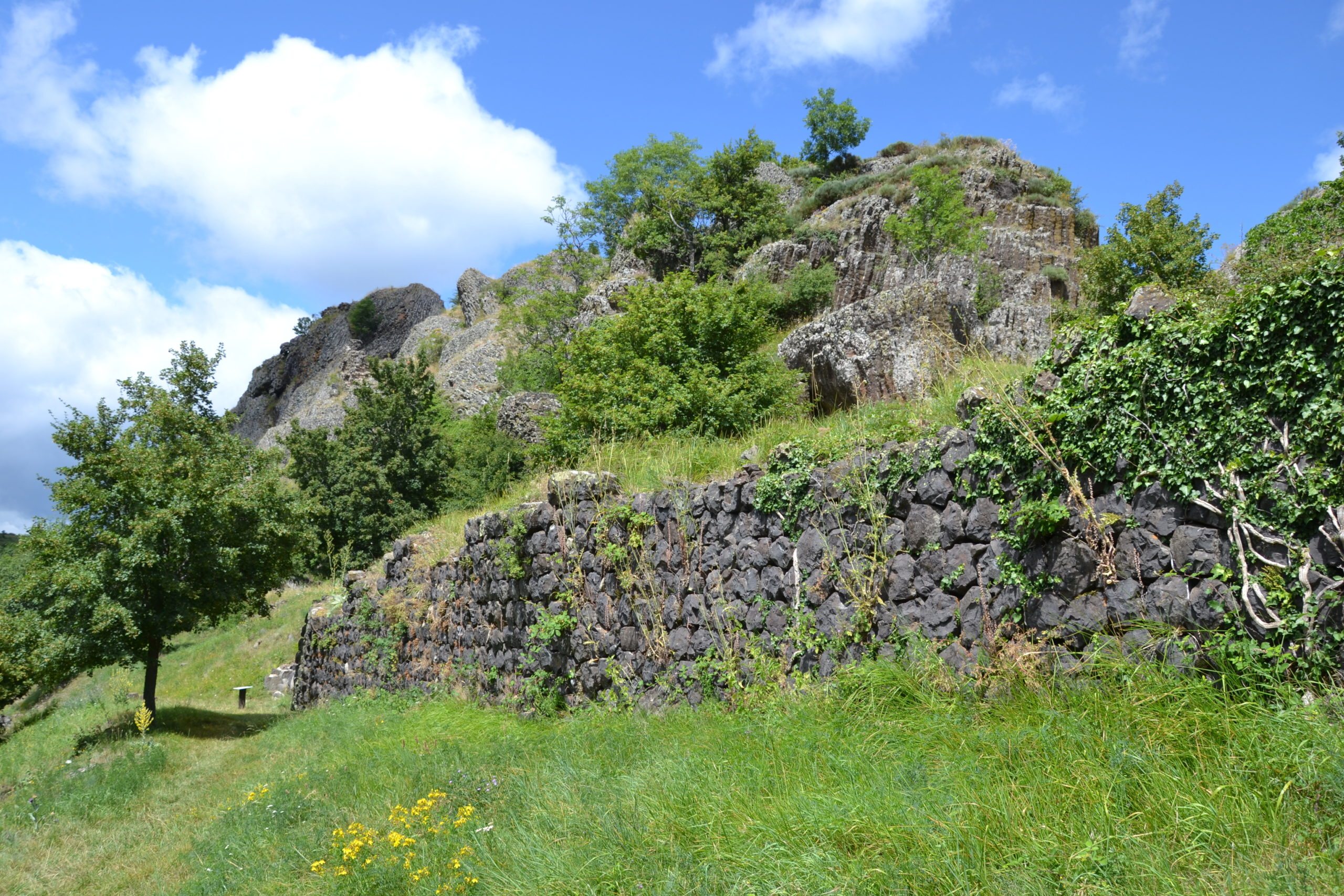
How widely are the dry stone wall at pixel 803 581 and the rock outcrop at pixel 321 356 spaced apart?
51.4 meters

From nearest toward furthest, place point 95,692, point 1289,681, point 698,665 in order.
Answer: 1. point 1289,681
2. point 698,665
3. point 95,692

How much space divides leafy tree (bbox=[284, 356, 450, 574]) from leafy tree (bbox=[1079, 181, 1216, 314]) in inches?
818

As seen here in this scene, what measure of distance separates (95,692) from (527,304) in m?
25.0

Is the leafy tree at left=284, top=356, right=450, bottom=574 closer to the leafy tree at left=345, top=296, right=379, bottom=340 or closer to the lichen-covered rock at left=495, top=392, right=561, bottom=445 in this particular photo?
the lichen-covered rock at left=495, top=392, right=561, bottom=445

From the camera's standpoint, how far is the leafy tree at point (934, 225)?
2614 cm

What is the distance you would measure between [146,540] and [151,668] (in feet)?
8.31

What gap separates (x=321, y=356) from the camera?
213 feet

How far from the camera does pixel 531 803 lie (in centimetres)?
493

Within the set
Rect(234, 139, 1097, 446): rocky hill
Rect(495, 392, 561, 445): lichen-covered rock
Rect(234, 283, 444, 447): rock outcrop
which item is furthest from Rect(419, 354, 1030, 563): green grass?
Rect(234, 283, 444, 447): rock outcrop

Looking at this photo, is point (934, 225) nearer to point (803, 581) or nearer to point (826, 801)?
point (803, 581)

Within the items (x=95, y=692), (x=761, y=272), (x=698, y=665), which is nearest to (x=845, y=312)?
(x=698, y=665)

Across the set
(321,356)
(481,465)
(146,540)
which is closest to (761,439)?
(146,540)

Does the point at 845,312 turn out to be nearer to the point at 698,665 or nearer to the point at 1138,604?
the point at 698,665

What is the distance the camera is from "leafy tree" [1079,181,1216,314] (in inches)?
695
